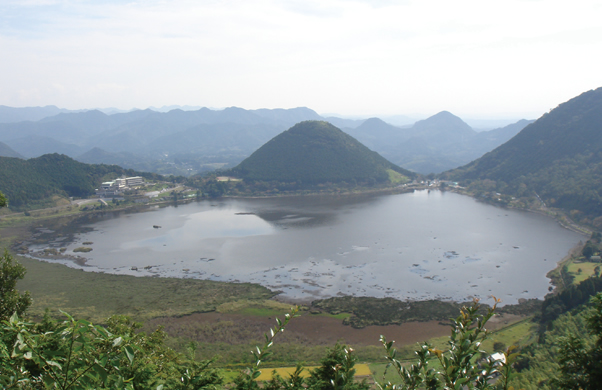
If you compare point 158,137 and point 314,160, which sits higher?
point 158,137

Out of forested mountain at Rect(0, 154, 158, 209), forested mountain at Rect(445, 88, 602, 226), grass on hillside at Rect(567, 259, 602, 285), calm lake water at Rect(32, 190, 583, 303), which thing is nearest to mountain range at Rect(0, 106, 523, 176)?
forested mountain at Rect(0, 154, 158, 209)

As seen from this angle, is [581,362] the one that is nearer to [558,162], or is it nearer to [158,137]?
[558,162]

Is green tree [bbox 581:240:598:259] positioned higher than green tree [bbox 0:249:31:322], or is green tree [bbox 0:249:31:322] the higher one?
green tree [bbox 0:249:31:322]

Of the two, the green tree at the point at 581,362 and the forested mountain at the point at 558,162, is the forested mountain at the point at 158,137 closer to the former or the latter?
the forested mountain at the point at 558,162

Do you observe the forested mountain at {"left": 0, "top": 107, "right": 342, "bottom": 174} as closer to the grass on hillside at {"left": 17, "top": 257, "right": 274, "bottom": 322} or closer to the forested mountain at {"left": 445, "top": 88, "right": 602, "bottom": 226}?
the forested mountain at {"left": 445, "top": 88, "right": 602, "bottom": 226}

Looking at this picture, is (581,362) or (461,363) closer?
(461,363)

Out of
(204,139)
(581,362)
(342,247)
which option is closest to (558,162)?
(342,247)

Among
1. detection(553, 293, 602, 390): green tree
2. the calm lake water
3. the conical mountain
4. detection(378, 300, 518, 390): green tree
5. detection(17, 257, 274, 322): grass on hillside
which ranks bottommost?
detection(17, 257, 274, 322): grass on hillside
